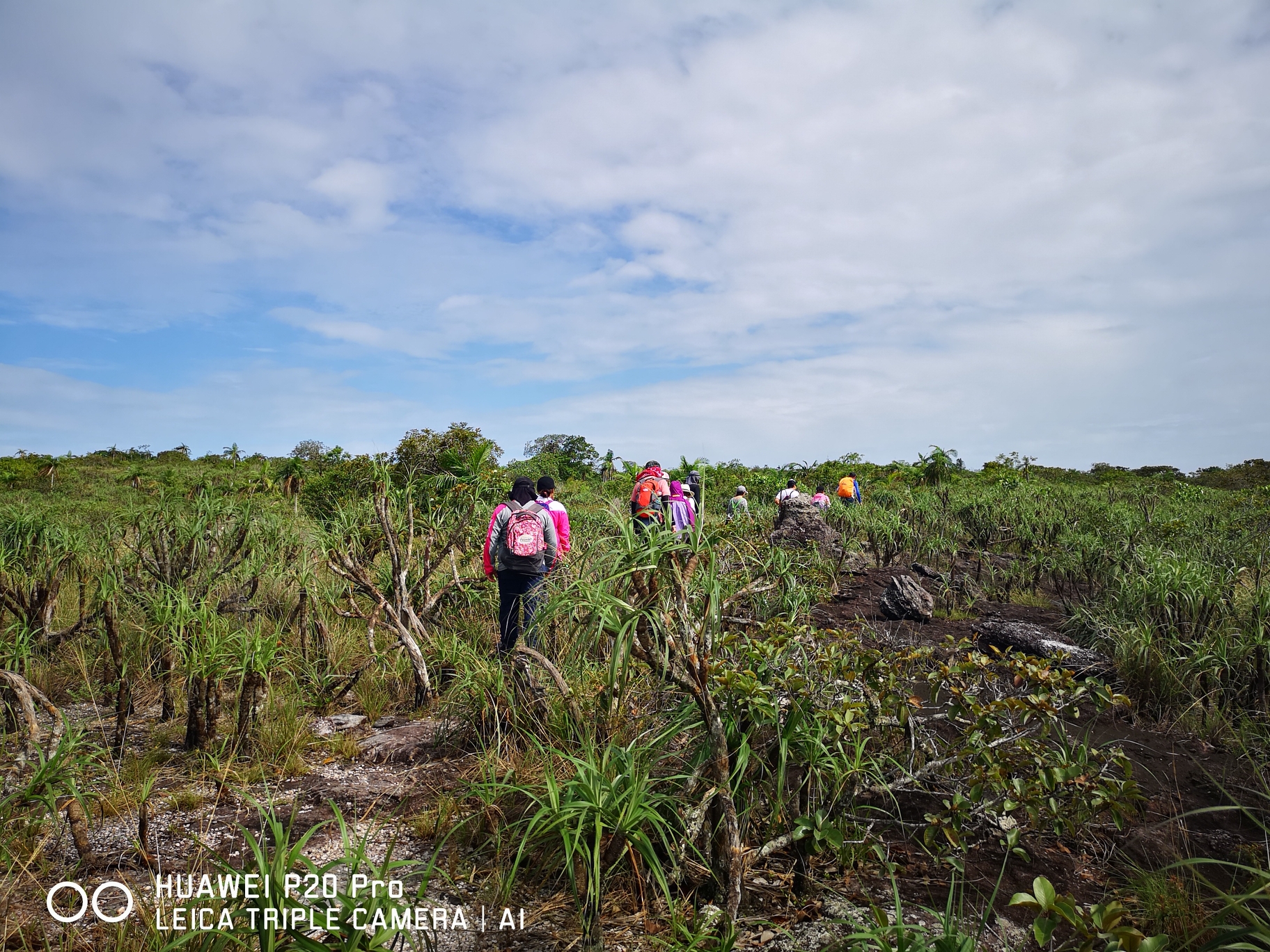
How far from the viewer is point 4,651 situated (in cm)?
496

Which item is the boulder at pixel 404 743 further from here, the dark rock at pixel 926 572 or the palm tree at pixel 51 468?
the palm tree at pixel 51 468

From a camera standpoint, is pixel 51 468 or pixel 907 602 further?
pixel 51 468

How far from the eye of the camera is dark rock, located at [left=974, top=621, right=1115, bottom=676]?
5512 mm

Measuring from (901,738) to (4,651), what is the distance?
5.94 meters

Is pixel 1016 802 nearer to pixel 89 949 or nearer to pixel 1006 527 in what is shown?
pixel 89 949

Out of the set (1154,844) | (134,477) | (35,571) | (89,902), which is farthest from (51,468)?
(1154,844)

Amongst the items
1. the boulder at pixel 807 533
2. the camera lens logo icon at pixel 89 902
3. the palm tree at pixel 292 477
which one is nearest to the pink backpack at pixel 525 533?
the camera lens logo icon at pixel 89 902

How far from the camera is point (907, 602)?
291 inches

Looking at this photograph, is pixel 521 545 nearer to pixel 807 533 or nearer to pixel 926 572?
pixel 807 533

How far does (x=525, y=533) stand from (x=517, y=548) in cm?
14

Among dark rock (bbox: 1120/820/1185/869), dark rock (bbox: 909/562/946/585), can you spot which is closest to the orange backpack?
dark rock (bbox: 909/562/946/585)

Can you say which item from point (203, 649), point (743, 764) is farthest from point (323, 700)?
point (743, 764)

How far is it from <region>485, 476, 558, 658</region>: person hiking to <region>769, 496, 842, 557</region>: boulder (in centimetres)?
498

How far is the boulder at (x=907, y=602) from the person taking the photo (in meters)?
7.34
